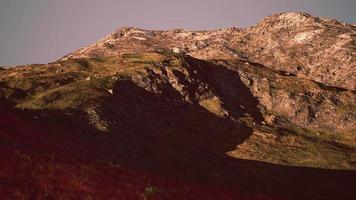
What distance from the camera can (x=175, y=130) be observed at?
51250 millimetres

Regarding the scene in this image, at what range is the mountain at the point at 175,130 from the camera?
20359 millimetres

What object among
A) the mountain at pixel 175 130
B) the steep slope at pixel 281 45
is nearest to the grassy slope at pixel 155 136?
the mountain at pixel 175 130

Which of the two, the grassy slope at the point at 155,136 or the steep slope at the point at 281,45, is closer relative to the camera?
the grassy slope at the point at 155,136

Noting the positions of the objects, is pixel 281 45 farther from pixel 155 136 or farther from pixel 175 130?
pixel 155 136

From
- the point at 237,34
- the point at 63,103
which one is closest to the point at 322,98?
the point at 63,103

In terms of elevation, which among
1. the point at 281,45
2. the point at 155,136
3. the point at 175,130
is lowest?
the point at 155,136

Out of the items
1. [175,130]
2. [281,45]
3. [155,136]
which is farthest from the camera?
[281,45]

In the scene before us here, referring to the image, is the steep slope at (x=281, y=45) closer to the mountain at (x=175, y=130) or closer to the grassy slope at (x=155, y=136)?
the mountain at (x=175, y=130)

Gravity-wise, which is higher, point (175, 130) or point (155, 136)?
point (175, 130)

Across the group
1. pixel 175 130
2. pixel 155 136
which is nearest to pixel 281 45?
pixel 175 130

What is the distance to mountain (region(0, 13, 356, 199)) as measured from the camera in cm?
2036

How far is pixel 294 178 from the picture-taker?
138 ft

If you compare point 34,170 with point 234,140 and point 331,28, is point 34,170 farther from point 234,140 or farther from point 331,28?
point 331,28

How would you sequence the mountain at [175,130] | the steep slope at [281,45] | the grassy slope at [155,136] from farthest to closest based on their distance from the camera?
the steep slope at [281,45]
the grassy slope at [155,136]
the mountain at [175,130]
